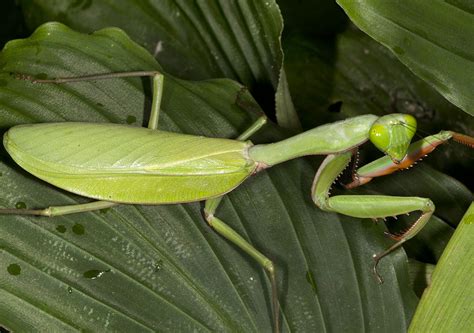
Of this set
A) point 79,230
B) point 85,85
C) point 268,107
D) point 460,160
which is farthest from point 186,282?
point 460,160

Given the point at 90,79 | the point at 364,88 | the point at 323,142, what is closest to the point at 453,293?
the point at 323,142

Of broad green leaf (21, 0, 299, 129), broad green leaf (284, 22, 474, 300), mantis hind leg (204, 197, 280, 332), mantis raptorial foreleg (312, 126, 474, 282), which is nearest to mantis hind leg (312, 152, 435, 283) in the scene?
mantis raptorial foreleg (312, 126, 474, 282)

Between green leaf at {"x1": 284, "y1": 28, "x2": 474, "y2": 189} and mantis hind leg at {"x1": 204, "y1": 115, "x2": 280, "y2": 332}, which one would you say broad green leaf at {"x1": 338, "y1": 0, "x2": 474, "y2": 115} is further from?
green leaf at {"x1": 284, "y1": 28, "x2": 474, "y2": 189}

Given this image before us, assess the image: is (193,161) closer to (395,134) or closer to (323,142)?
(323,142)

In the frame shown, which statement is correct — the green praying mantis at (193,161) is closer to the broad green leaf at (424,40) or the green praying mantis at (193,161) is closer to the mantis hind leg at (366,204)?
the mantis hind leg at (366,204)

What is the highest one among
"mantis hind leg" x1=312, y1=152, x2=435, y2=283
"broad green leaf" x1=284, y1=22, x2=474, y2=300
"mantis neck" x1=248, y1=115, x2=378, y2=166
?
"mantis neck" x1=248, y1=115, x2=378, y2=166

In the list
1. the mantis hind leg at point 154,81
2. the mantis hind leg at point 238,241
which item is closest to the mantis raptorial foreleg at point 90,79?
the mantis hind leg at point 154,81
